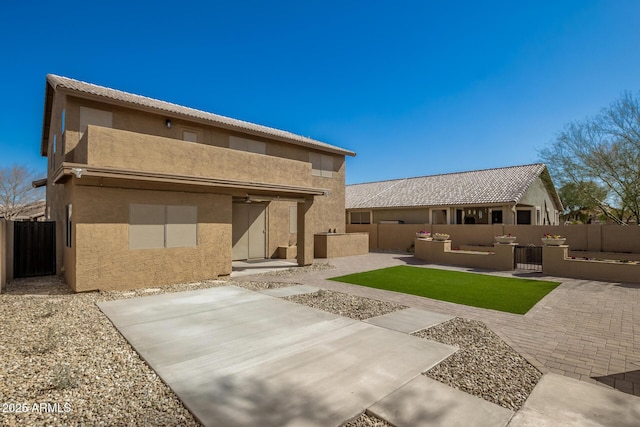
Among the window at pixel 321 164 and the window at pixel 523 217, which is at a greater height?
the window at pixel 321 164

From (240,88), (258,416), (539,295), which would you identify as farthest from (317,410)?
(240,88)

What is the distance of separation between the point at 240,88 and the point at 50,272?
14126mm

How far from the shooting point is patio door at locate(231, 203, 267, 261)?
17.2m

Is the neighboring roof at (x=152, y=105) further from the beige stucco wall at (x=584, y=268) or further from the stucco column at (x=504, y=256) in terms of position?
the beige stucco wall at (x=584, y=268)

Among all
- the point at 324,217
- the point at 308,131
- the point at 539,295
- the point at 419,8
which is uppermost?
the point at 419,8

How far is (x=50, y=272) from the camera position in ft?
43.0

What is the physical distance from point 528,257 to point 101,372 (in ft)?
61.8

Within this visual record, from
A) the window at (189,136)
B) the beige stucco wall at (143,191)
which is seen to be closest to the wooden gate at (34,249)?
the beige stucco wall at (143,191)

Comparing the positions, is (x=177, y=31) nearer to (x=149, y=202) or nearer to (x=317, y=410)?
(x=149, y=202)

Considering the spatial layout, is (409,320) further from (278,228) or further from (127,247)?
(278,228)

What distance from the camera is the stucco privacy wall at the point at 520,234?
17.4 m

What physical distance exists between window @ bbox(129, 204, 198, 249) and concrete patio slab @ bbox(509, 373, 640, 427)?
10.8 meters

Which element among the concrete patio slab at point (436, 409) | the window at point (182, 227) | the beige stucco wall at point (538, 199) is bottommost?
the concrete patio slab at point (436, 409)

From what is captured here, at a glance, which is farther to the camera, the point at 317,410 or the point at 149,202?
the point at 149,202
